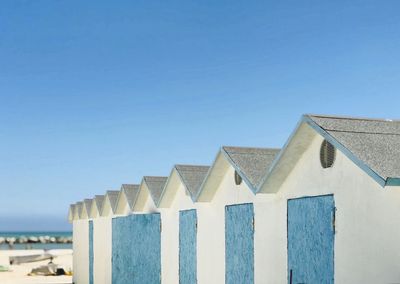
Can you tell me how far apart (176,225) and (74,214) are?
16.4 meters

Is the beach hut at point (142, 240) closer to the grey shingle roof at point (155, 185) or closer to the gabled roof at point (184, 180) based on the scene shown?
the grey shingle roof at point (155, 185)

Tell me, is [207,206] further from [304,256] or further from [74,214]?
[74,214]

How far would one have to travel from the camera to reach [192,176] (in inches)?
746

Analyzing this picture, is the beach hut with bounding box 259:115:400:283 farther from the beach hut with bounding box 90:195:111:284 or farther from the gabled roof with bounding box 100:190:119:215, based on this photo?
the beach hut with bounding box 90:195:111:284

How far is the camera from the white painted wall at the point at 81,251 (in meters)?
30.8

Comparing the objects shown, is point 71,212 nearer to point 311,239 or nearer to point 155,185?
point 155,185

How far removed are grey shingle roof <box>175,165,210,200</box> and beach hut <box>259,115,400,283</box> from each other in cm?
445

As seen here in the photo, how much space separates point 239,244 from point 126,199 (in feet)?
30.5

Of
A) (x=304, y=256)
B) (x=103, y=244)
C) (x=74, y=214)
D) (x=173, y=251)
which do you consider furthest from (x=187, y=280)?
(x=74, y=214)

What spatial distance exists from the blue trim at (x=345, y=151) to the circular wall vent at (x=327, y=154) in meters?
0.37

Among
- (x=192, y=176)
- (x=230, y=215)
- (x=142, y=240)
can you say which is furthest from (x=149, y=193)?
(x=230, y=215)

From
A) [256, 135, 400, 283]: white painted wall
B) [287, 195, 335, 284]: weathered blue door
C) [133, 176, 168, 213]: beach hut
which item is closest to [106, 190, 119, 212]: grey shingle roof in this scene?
[133, 176, 168, 213]: beach hut

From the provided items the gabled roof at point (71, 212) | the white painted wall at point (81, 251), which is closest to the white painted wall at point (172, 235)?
the white painted wall at point (81, 251)

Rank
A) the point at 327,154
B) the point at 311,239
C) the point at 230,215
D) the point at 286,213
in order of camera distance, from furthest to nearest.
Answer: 1. the point at 230,215
2. the point at 286,213
3. the point at 311,239
4. the point at 327,154
